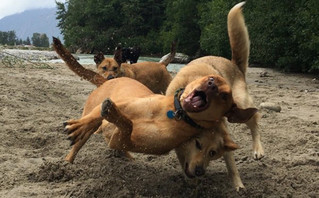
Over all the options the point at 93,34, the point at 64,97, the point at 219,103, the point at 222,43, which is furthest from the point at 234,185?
the point at 93,34

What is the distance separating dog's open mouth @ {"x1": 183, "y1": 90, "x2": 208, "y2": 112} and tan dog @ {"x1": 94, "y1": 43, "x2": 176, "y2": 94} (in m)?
5.50

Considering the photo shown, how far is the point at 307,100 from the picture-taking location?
9461mm

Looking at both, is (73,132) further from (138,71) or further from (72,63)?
(138,71)

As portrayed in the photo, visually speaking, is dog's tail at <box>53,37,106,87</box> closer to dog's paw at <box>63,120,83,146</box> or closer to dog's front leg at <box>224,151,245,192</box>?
dog's paw at <box>63,120,83,146</box>

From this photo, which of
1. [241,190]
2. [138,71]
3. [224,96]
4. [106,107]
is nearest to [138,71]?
[138,71]

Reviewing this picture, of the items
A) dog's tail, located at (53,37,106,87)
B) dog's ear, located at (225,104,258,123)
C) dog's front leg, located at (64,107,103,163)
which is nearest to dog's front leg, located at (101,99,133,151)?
dog's front leg, located at (64,107,103,163)

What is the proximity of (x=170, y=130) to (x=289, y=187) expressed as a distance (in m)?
1.39

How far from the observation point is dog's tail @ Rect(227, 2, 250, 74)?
505cm

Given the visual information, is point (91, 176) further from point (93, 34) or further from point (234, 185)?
point (93, 34)

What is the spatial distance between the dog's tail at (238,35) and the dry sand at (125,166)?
113 centimetres

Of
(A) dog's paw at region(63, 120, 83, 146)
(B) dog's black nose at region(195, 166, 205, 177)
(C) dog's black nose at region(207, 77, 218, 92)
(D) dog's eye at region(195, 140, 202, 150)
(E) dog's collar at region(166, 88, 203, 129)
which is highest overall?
(C) dog's black nose at region(207, 77, 218, 92)

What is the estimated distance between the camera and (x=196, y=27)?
140 ft

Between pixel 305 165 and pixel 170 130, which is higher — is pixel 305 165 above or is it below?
below

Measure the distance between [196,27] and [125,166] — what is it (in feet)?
130
